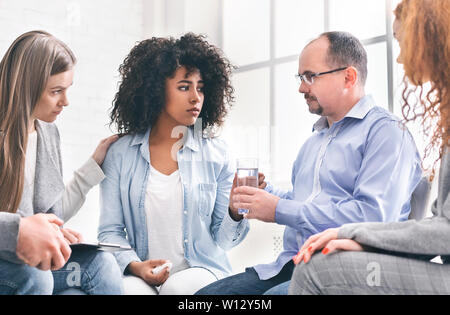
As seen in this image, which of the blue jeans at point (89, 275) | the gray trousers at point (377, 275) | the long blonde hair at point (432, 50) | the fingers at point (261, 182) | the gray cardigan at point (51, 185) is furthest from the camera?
the fingers at point (261, 182)

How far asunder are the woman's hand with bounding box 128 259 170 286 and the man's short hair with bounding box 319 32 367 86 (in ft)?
2.40

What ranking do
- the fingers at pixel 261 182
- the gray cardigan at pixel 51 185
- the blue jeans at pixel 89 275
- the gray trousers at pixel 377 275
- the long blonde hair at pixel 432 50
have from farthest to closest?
1. the fingers at pixel 261 182
2. the gray cardigan at pixel 51 185
3. the blue jeans at pixel 89 275
4. the long blonde hair at pixel 432 50
5. the gray trousers at pixel 377 275

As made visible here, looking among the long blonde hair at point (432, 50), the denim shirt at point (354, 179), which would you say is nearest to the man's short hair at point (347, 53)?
the denim shirt at point (354, 179)

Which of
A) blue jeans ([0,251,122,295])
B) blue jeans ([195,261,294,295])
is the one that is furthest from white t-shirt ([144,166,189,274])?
blue jeans ([0,251,122,295])

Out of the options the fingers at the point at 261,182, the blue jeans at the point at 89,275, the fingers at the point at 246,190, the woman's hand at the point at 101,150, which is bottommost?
the blue jeans at the point at 89,275

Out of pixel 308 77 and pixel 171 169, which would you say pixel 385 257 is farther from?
pixel 171 169

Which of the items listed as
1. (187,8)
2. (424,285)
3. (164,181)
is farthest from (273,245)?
(187,8)

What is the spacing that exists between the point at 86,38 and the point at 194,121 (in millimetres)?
416

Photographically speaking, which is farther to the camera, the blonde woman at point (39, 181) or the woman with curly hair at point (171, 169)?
the woman with curly hair at point (171, 169)

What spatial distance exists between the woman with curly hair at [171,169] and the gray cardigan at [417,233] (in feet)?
1.84

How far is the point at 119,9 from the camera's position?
5.56ft

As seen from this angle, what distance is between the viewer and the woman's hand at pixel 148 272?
1.45 metres

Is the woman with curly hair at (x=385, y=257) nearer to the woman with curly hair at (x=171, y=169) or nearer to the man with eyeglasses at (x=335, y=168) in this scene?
the man with eyeglasses at (x=335, y=168)
